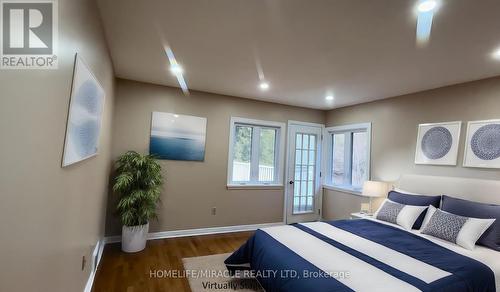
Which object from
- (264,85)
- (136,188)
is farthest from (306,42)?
(136,188)

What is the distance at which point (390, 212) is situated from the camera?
309 cm

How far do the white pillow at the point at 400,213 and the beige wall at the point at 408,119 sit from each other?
74 centimetres

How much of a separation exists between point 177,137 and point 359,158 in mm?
3276

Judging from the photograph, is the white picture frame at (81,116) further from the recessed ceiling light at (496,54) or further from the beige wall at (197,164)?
the recessed ceiling light at (496,54)

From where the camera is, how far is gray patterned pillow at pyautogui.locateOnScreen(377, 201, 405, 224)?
3037mm

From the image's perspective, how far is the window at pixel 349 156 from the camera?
4.43 m

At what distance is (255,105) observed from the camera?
181 inches

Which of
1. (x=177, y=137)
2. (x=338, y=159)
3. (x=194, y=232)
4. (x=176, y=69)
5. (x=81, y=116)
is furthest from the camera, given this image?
(x=338, y=159)

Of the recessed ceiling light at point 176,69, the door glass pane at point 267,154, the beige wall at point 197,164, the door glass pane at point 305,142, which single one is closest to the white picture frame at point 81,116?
the recessed ceiling light at point 176,69

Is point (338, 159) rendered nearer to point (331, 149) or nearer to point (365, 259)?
point (331, 149)

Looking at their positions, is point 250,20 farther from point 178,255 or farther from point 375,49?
point 178,255

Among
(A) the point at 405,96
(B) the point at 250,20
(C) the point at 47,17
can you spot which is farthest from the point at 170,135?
(A) the point at 405,96

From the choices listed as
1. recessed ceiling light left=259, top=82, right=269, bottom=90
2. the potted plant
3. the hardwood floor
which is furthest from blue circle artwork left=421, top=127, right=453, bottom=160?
the potted plant

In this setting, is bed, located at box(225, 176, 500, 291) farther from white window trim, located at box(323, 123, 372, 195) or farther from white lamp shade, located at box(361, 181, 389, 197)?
white window trim, located at box(323, 123, 372, 195)
